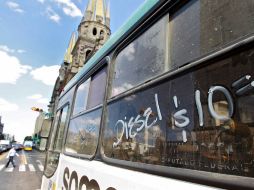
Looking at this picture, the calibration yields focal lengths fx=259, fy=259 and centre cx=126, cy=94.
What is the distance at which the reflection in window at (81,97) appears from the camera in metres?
2.94

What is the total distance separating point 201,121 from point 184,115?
12 centimetres

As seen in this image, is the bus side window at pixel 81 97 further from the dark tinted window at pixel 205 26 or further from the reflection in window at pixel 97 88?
the dark tinted window at pixel 205 26

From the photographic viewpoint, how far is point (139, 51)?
1.96 m

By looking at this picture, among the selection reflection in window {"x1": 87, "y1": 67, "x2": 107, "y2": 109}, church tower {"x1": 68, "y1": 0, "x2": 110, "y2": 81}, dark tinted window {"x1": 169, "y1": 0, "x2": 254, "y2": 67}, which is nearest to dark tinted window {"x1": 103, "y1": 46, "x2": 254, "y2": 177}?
dark tinted window {"x1": 169, "y1": 0, "x2": 254, "y2": 67}

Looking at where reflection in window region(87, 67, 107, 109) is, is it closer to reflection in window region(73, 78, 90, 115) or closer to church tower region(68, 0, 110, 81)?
reflection in window region(73, 78, 90, 115)

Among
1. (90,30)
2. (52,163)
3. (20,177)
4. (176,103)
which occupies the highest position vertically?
(90,30)

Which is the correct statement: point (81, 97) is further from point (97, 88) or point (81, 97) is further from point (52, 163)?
point (52, 163)

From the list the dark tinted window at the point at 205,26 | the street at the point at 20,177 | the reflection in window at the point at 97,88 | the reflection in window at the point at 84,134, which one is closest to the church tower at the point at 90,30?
the street at the point at 20,177

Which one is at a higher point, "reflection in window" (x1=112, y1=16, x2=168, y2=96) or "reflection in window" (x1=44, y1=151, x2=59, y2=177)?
"reflection in window" (x1=112, y1=16, x2=168, y2=96)

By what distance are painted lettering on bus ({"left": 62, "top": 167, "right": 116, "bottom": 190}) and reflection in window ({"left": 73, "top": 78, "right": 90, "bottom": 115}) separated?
69 cm

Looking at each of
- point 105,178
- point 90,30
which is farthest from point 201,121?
point 90,30

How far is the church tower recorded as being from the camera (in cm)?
4909

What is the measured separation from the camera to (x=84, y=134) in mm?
2627

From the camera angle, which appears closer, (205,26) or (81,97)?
(205,26)
